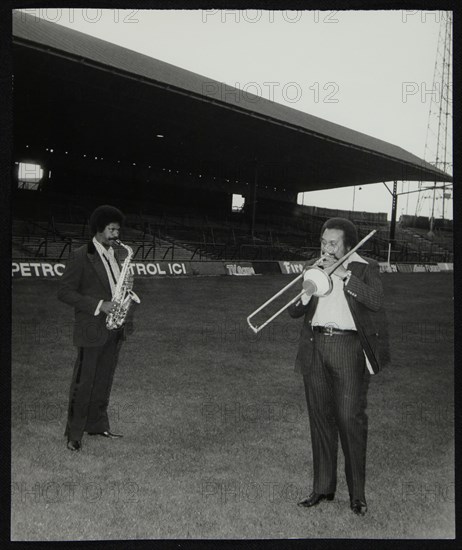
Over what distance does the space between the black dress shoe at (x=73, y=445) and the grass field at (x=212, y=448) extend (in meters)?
0.08

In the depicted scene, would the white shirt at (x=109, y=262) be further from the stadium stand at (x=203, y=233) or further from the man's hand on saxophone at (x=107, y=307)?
the stadium stand at (x=203, y=233)

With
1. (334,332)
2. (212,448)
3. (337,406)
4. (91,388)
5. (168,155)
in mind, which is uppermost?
(168,155)

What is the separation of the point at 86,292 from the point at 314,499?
9.86ft

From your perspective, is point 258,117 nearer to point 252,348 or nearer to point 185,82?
point 185,82

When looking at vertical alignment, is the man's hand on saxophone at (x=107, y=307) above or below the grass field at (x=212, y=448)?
above

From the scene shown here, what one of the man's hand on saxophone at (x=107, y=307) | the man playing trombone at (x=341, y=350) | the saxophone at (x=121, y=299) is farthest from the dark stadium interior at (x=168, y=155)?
the man playing trombone at (x=341, y=350)

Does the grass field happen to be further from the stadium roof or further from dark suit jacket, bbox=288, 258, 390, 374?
the stadium roof

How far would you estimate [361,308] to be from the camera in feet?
14.4

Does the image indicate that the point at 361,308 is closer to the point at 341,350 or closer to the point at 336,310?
the point at 336,310

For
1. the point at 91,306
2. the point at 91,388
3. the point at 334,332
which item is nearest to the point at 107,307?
the point at 91,306

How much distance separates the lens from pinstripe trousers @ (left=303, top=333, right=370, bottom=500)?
4.32 metres

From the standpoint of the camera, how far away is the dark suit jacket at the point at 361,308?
13.8 ft

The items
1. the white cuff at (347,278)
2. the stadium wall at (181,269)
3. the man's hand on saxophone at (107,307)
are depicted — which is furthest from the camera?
the stadium wall at (181,269)

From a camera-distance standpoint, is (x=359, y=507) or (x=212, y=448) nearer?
(x=359, y=507)
